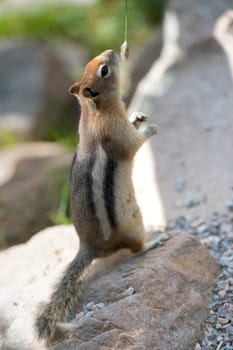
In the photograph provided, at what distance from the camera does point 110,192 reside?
4.20 m

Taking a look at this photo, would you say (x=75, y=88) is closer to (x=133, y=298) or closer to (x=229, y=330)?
(x=133, y=298)

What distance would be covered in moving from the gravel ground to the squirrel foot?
0.34 m

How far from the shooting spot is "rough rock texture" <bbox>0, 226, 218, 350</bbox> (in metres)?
3.71

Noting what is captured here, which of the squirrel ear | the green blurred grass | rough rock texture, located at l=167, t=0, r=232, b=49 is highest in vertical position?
the green blurred grass

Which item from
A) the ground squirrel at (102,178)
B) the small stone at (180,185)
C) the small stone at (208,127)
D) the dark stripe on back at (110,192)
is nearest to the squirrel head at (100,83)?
the ground squirrel at (102,178)

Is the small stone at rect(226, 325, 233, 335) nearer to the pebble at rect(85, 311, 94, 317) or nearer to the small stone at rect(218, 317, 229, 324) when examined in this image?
the small stone at rect(218, 317, 229, 324)

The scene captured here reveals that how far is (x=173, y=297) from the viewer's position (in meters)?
3.94

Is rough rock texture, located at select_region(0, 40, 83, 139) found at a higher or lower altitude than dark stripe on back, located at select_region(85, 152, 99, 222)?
higher

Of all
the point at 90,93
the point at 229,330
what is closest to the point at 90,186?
the point at 90,93

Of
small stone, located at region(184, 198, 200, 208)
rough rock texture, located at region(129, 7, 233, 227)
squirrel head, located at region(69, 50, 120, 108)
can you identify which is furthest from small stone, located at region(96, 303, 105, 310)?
small stone, located at region(184, 198, 200, 208)

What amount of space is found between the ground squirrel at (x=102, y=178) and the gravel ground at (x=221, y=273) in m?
0.45

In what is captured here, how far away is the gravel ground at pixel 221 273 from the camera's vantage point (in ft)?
12.7

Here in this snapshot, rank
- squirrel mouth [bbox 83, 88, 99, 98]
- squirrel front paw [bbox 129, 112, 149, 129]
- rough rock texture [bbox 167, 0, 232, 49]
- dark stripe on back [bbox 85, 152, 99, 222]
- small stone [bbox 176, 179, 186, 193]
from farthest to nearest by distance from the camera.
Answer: rough rock texture [bbox 167, 0, 232, 49]
small stone [bbox 176, 179, 186, 193]
squirrel front paw [bbox 129, 112, 149, 129]
squirrel mouth [bbox 83, 88, 99, 98]
dark stripe on back [bbox 85, 152, 99, 222]

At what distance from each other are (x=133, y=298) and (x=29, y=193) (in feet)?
11.2
